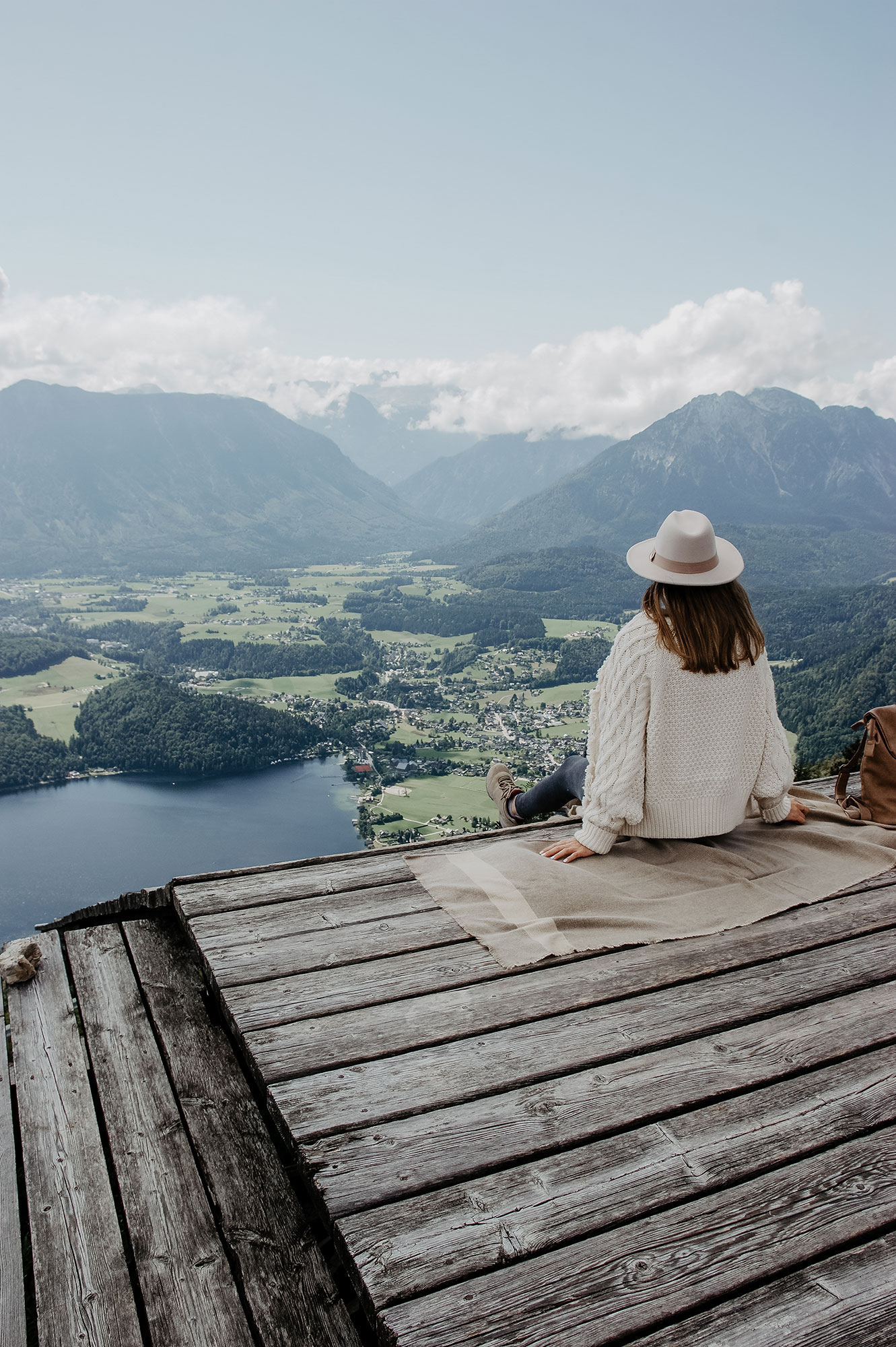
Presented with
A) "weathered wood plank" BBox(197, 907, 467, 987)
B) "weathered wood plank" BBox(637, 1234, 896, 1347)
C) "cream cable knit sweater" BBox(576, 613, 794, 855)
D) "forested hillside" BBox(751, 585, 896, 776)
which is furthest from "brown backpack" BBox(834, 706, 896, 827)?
"weathered wood plank" BBox(637, 1234, 896, 1347)

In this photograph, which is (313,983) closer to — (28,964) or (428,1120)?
(428,1120)

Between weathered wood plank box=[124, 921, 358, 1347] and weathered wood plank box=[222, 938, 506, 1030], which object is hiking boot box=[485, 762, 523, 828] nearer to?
weathered wood plank box=[222, 938, 506, 1030]

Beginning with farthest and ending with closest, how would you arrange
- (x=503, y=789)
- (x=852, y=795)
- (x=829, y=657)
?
1. (x=829, y=657)
2. (x=503, y=789)
3. (x=852, y=795)

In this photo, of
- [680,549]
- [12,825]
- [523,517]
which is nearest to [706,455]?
[523,517]

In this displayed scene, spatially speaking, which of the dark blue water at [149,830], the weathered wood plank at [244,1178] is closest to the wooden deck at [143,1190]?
the weathered wood plank at [244,1178]

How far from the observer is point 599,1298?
1.25m

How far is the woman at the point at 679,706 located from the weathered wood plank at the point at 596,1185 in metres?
1.13

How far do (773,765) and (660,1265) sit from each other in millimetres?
2022

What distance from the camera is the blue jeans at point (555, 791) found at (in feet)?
11.7

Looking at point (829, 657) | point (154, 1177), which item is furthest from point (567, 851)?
point (829, 657)

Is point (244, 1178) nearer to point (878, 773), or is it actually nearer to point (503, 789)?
point (503, 789)

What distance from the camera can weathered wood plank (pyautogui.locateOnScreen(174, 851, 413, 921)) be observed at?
2619 mm

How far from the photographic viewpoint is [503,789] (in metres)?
4.38

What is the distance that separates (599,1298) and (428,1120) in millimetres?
→ 483
